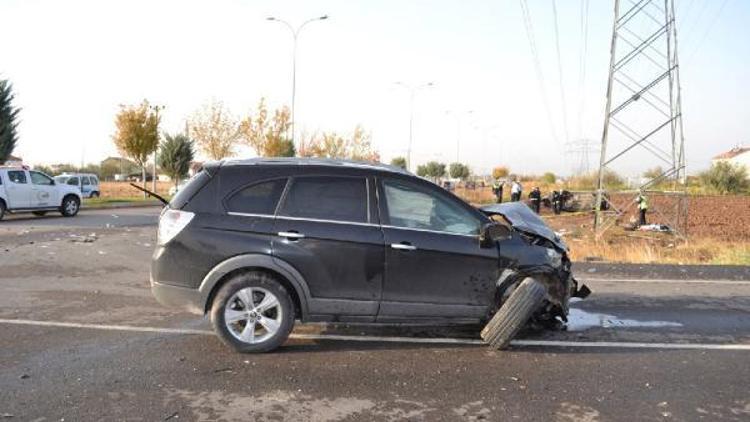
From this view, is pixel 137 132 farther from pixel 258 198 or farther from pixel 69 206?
pixel 258 198

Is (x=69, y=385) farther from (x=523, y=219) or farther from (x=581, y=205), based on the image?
→ (x=581, y=205)

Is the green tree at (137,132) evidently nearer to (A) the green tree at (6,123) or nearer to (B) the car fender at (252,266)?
(A) the green tree at (6,123)

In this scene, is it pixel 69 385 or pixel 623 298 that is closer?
pixel 69 385

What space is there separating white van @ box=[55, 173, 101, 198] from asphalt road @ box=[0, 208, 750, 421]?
107ft

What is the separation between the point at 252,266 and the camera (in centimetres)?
572

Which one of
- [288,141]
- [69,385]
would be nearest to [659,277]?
[69,385]

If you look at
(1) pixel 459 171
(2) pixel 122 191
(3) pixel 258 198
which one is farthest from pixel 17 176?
(1) pixel 459 171

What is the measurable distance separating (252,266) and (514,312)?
92.3 inches

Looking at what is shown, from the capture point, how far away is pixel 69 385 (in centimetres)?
487

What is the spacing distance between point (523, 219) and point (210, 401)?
11.5 feet

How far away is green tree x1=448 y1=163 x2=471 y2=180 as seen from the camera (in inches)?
4843

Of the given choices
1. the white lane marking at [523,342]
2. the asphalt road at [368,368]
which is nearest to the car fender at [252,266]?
the asphalt road at [368,368]

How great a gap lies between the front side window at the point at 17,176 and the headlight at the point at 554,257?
65.8 feet

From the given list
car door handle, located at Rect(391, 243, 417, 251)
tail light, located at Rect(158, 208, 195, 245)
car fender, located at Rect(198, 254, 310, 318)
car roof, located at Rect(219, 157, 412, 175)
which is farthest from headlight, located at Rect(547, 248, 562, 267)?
tail light, located at Rect(158, 208, 195, 245)
